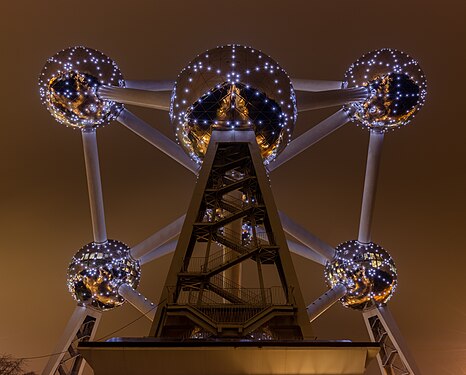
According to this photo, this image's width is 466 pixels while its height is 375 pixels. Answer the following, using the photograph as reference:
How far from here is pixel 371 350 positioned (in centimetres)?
922

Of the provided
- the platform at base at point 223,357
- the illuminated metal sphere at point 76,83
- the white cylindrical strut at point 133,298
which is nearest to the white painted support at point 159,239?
the white cylindrical strut at point 133,298

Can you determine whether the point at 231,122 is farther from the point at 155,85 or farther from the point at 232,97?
the point at 155,85

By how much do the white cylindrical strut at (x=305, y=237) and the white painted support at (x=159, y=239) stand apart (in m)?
4.04

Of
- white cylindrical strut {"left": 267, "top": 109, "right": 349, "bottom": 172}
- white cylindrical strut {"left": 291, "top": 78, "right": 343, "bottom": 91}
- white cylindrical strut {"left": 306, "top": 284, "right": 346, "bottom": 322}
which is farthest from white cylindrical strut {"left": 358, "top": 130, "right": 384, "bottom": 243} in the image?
white cylindrical strut {"left": 291, "top": 78, "right": 343, "bottom": 91}

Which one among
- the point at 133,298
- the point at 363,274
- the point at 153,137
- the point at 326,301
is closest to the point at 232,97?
the point at 153,137

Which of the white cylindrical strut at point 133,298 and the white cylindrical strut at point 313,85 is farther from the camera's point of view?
the white cylindrical strut at point 313,85

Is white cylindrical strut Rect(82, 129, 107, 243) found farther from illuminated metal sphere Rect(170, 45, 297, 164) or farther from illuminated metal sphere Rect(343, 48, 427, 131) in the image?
illuminated metal sphere Rect(343, 48, 427, 131)

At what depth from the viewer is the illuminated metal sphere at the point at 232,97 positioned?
48.4 ft

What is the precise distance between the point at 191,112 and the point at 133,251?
279 inches

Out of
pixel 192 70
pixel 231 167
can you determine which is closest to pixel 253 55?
pixel 192 70

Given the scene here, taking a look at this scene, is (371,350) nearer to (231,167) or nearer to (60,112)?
(231,167)

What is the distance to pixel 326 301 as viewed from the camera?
18656 millimetres

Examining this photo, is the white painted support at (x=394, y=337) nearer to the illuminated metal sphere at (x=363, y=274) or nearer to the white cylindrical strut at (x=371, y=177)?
the illuminated metal sphere at (x=363, y=274)

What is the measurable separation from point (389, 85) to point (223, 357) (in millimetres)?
12542
